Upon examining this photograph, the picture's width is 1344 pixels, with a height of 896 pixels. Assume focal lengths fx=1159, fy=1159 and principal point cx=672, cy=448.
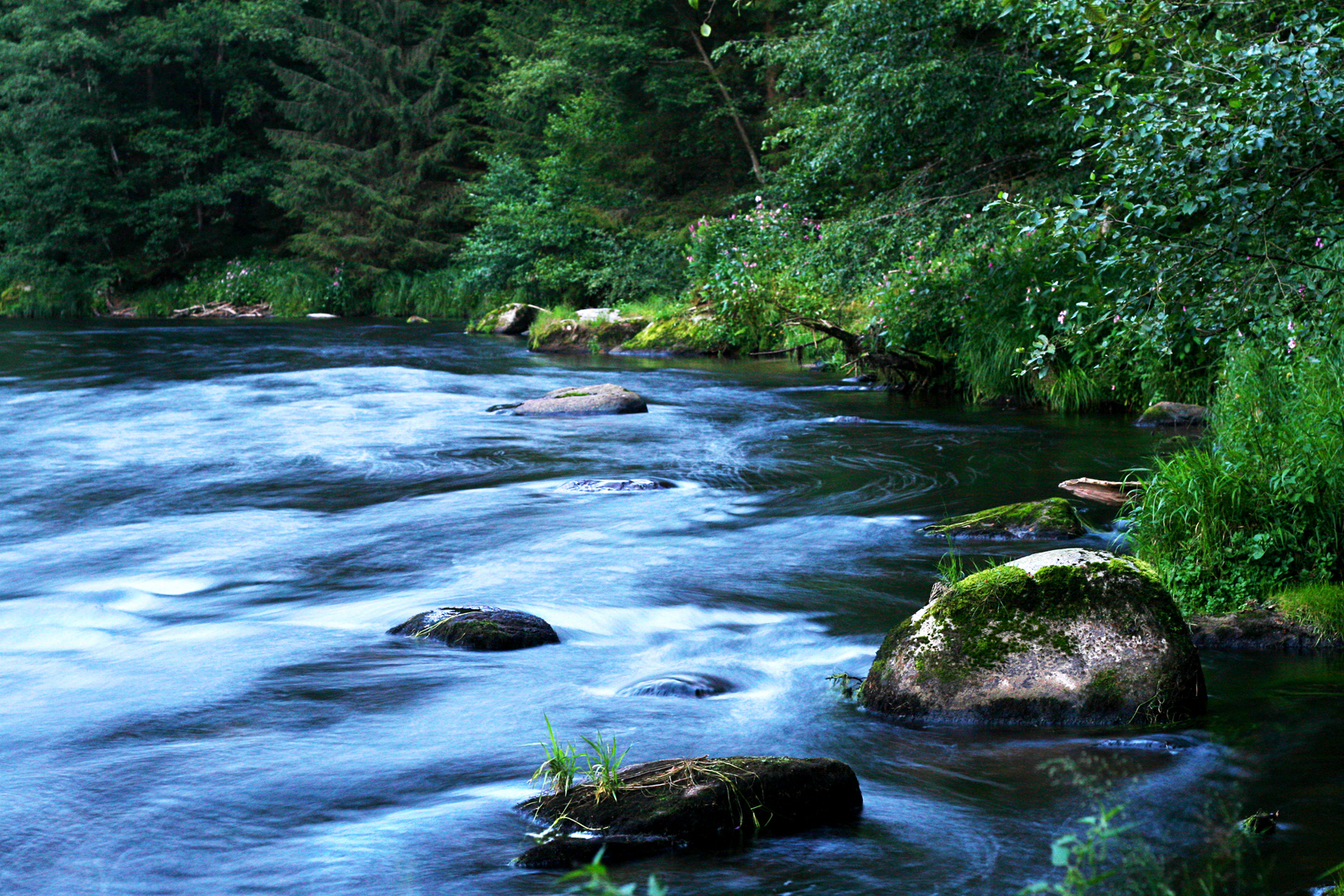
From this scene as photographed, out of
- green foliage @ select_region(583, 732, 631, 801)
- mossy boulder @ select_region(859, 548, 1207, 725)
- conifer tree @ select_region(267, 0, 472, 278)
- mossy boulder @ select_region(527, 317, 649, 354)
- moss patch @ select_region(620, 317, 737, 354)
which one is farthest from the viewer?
conifer tree @ select_region(267, 0, 472, 278)

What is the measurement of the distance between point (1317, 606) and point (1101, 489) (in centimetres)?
290

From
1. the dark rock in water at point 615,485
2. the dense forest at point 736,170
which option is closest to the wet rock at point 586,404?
the dense forest at point 736,170

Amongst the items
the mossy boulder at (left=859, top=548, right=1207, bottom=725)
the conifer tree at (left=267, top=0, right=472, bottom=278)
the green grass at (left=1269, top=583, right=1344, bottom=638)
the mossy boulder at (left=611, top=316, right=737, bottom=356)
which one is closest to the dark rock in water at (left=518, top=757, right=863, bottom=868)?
the mossy boulder at (left=859, top=548, right=1207, bottom=725)

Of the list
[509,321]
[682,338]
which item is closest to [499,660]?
[682,338]

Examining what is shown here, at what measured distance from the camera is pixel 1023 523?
24.0ft

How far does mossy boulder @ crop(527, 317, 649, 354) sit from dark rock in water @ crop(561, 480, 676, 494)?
42.5 ft

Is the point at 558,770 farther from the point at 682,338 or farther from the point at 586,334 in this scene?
the point at 586,334

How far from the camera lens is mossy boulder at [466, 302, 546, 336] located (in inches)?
1059

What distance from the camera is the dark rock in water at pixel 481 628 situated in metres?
5.64

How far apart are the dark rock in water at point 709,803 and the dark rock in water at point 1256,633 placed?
244 centimetres

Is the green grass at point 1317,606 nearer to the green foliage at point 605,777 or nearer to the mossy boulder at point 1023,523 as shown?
the mossy boulder at point 1023,523

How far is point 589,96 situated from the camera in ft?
85.9

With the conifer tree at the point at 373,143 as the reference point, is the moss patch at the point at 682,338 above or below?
below

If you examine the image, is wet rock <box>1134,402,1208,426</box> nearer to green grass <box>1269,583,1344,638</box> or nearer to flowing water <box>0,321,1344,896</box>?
flowing water <box>0,321,1344,896</box>
